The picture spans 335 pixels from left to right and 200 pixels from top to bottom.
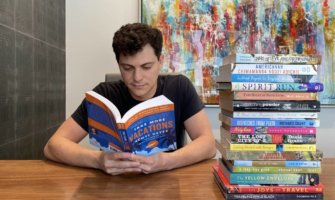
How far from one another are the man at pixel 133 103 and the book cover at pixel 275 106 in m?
0.35

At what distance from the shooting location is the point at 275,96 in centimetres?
82

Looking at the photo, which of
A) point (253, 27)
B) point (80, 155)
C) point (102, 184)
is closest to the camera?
point (102, 184)

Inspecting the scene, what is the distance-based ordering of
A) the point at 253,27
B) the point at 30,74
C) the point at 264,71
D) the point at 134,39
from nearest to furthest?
the point at 264,71 < the point at 134,39 < the point at 30,74 < the point at 253,27

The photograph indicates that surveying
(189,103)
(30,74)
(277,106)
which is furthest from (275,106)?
(30,74)

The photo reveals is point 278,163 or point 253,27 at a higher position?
point 253,27

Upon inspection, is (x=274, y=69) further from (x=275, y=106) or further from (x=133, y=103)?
(x=133, y=103)

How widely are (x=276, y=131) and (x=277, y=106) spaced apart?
0.06 m

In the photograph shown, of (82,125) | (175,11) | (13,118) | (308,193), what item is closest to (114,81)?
(82,125)

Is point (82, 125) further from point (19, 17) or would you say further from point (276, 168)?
point (276, 168)

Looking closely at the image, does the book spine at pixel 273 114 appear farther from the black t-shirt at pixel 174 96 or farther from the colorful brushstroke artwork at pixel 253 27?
the colorful brushstroke artwork at pixel 253 27

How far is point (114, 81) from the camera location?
1.75 metres

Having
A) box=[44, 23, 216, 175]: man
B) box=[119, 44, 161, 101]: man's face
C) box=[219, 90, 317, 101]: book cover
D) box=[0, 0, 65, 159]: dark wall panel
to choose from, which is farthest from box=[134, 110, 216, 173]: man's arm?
box=[0, 0, 65, 159]: dark wall panel

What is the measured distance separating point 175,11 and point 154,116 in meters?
1.69

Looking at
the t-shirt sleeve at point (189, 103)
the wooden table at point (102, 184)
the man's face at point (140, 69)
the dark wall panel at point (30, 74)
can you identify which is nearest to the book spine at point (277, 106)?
the wooden table at point (102, 184)
